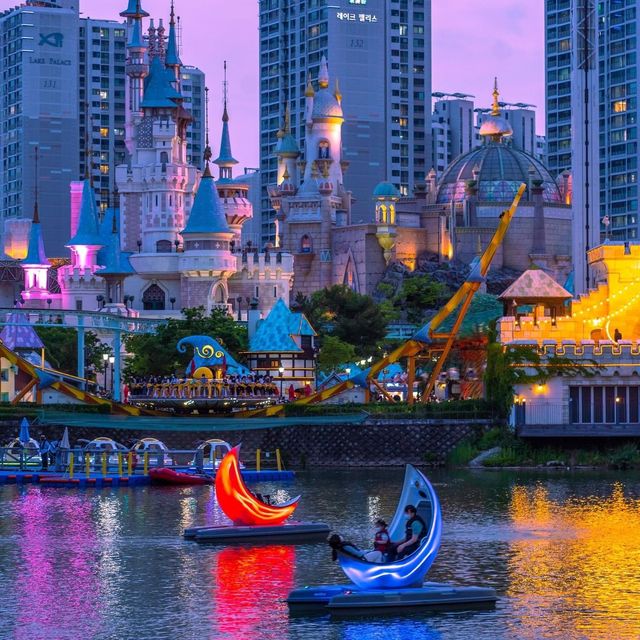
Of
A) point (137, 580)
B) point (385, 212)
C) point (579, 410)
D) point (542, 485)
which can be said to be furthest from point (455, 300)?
point (385, 212)

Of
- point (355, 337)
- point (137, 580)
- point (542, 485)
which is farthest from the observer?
point (355, 337)

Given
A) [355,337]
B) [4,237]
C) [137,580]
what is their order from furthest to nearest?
1. [4,237]
2. [355,337]
3. [137,580]

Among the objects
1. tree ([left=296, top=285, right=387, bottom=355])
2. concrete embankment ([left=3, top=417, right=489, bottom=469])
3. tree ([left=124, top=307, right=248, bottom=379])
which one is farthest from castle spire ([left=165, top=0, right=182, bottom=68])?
concrete embankment ([left=3, top=417, right=489, bottom=469])

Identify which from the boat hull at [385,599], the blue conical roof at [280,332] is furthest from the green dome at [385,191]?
the boat hull at [385,599]

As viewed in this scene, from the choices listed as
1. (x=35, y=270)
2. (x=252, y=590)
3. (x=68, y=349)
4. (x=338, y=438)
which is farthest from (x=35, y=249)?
(x=252, y=590)

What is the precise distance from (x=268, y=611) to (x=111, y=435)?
1655 inches

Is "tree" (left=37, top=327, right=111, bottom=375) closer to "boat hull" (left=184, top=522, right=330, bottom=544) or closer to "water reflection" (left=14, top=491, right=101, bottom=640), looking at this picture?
"water reflection" (left=14, top=491, right=101, bottom=640)

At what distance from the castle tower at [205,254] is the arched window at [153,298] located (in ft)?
12.0

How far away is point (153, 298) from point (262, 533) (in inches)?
3995

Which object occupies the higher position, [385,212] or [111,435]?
[385,212]

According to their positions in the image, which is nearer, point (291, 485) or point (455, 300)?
point (291, 485)

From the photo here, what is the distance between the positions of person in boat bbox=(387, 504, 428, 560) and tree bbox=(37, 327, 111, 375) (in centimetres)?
8746

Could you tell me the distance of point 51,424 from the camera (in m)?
81.9

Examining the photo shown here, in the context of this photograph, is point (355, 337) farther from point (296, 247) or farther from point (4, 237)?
point (4, 237)
